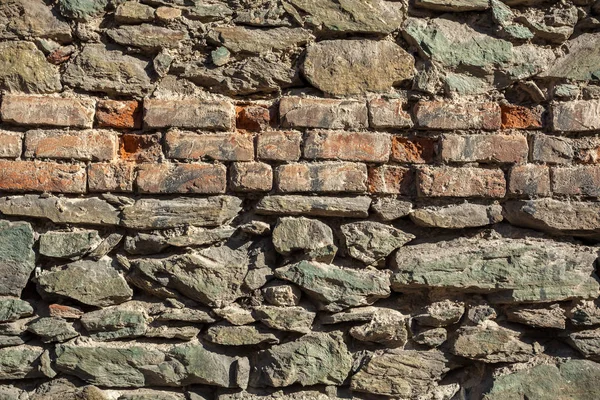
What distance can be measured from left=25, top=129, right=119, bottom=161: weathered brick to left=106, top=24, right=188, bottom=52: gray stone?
268mm

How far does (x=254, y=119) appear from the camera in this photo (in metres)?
1.73

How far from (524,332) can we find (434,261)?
32 centimetres

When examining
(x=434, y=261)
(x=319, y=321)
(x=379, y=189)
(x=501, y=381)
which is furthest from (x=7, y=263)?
(x=501, y=381)

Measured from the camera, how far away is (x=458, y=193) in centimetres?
172

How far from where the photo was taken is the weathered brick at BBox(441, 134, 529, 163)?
1.72 m

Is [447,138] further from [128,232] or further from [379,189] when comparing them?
[128,232]

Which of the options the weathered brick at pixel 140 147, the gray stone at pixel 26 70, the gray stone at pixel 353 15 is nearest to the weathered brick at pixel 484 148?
the gray stone at pixel 353 15

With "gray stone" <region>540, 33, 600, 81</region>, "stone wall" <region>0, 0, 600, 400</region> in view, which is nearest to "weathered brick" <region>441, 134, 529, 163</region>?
"stone wall" <region>0, 0, 600, 400</region>

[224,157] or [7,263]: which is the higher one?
[224,157]

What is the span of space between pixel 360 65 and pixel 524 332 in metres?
0.87

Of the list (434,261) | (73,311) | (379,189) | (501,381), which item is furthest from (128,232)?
(501,381)

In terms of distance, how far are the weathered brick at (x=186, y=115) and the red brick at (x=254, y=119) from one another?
0.03 metres

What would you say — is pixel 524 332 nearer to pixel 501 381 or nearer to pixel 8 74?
pixel 501 381

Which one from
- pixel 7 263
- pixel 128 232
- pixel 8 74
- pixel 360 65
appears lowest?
pixel 7 263
